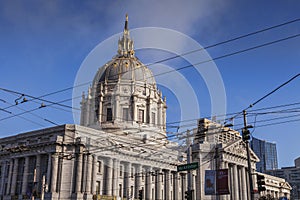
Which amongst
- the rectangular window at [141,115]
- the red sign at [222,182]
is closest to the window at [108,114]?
the rectangular window at [141,115]

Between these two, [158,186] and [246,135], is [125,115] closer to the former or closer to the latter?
[158,186]

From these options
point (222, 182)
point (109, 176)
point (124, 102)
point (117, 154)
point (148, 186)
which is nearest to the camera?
point (222, 182)

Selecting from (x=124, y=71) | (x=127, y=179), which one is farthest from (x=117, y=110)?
(x=127, y=179)

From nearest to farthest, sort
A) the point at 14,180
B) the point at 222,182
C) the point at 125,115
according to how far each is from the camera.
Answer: the point at 222,182 < the point at 14,180 < the point at 125,115

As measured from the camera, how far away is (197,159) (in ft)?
214

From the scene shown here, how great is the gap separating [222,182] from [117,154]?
3153cm

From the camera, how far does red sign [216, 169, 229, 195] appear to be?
99.2ft

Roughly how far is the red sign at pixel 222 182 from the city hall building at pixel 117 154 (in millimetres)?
8727

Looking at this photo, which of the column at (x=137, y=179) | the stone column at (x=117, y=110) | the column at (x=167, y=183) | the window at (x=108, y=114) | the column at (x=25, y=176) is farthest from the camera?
the window at (x=108, y=114)

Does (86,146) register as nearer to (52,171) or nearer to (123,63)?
(52,171)

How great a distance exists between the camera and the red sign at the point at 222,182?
30.2 metres

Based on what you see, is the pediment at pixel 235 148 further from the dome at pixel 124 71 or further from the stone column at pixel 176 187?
the dome at pixel 124 71

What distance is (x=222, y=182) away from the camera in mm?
30766

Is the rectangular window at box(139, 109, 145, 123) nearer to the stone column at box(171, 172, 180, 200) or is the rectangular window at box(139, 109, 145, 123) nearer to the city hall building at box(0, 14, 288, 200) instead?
the city hall building at box(0, 14, 288, 200)
